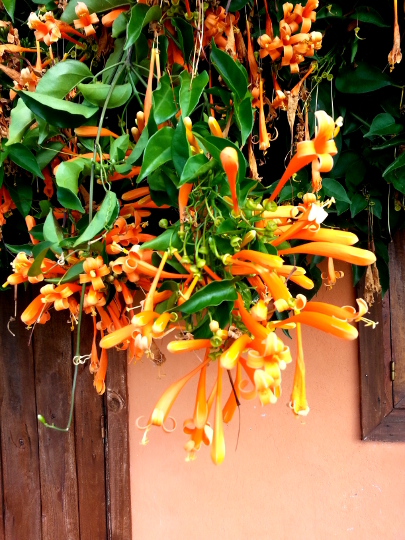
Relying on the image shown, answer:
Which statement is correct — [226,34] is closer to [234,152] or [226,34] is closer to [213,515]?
[234,152]

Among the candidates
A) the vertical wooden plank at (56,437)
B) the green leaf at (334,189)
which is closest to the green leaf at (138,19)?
the green leaf at (334,189)

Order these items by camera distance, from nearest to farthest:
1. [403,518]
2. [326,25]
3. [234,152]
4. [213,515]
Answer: [234,152] < [326,25] < [403,518] < [213,515]

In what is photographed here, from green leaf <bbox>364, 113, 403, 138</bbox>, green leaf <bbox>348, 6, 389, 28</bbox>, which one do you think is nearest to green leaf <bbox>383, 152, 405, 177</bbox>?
green leaf <bbox>364, 113, 403, 138</bbox>

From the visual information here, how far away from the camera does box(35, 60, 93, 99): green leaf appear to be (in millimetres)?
554

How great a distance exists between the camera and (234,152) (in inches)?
15.6

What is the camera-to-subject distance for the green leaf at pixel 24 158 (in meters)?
0.60

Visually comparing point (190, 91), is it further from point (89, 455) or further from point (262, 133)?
point (89, 455)

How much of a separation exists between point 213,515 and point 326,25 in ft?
3.63

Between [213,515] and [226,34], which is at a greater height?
[226,34]

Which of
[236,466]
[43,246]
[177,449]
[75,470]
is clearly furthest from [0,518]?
[43,246]

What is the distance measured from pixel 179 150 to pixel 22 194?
36 centimetres

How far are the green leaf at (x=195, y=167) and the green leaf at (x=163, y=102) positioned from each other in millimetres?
102

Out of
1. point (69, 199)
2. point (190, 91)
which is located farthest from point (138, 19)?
point (69, 199)

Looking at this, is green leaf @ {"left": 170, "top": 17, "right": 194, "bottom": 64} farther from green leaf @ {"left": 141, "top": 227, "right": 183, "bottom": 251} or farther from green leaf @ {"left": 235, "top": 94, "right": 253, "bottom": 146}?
green leaf @ {"left": 141, "top": 227, "right": 183, "bottom": 251}
